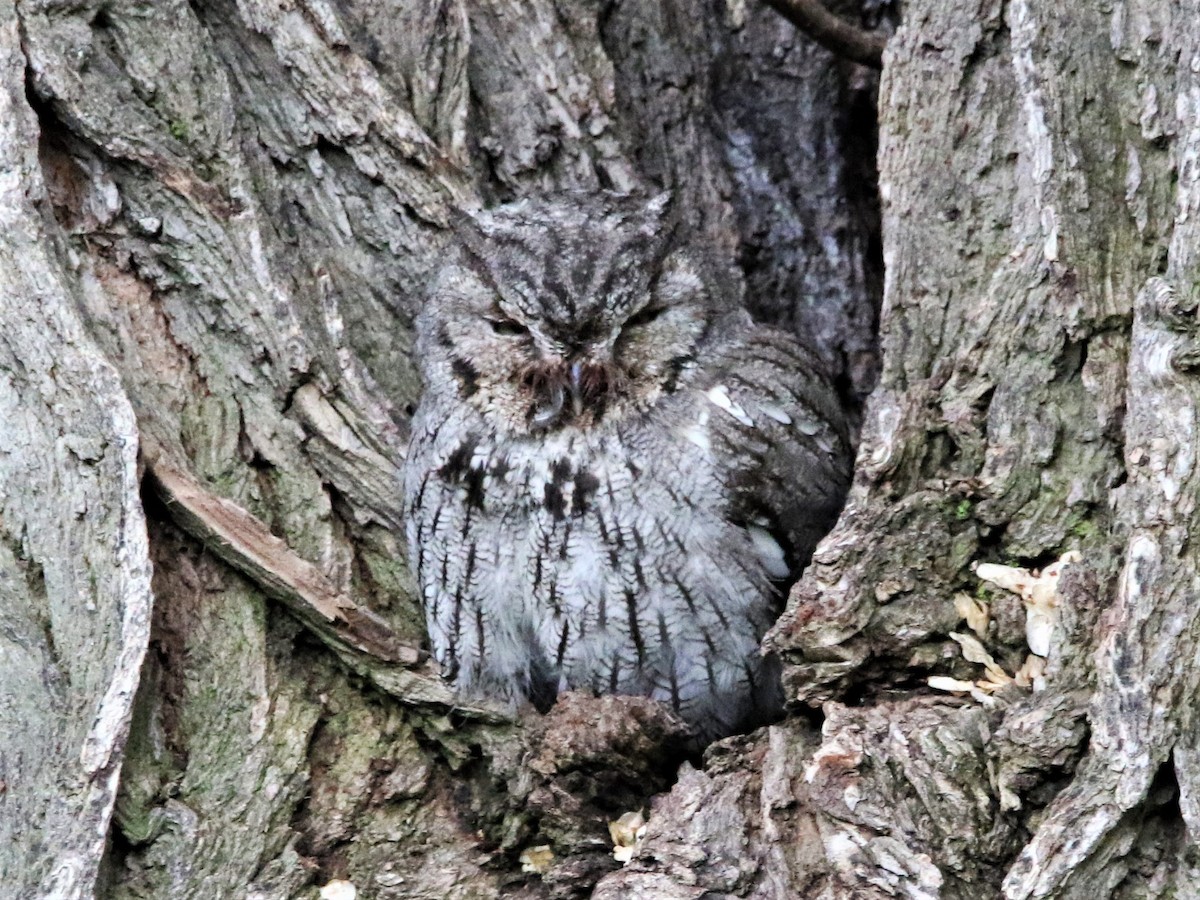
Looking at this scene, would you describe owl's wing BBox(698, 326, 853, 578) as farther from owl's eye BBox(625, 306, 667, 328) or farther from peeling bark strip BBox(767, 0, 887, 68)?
peeling bark strip BBox(767, 0, 887, 68)

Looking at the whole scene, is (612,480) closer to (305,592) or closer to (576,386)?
(576,386)

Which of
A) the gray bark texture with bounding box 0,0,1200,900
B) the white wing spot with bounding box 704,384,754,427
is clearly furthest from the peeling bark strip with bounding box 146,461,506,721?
the white wing spot with bounding box 704,384,754,427

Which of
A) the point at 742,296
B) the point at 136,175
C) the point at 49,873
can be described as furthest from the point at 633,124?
the point at 49,873

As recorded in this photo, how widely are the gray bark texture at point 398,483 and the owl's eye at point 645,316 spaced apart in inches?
15.1

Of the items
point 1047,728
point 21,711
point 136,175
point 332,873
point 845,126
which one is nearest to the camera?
point 1047,728

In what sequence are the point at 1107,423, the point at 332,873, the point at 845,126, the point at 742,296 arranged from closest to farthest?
the point at 1107,423, the point at 332,873, the point at 742,296, the point at 845,126

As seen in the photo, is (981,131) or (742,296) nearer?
(981,131)

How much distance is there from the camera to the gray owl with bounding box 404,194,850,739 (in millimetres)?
2564

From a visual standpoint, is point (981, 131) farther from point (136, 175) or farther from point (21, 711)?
point (21, 711)

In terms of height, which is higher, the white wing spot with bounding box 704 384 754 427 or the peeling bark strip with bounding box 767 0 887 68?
the peeling bark strip with bounding box 767 0 887 68

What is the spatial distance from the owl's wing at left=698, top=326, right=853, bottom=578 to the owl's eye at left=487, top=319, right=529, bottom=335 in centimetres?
38

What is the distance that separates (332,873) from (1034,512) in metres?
1.37

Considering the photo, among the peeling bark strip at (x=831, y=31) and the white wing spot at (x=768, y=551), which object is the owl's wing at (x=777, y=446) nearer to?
the white wing spot at (x=768, y=551)

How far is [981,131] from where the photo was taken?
248cm
